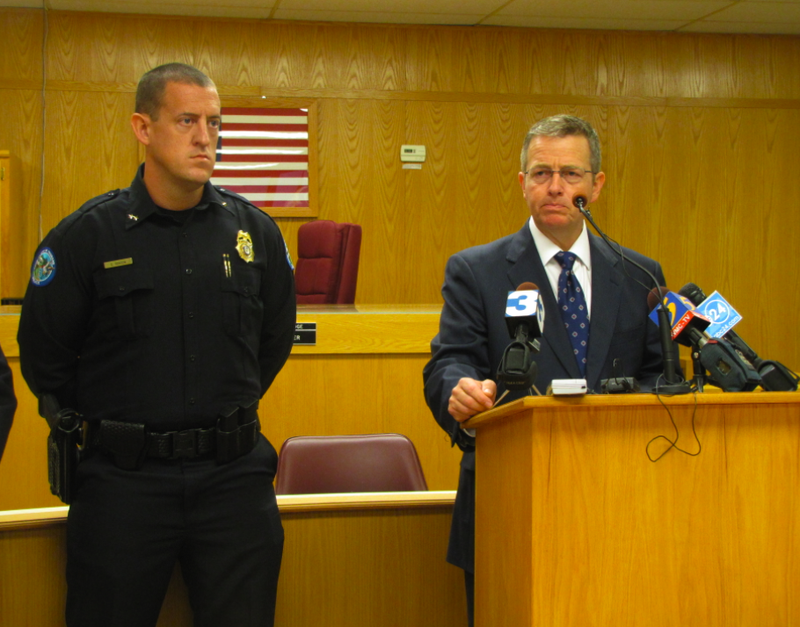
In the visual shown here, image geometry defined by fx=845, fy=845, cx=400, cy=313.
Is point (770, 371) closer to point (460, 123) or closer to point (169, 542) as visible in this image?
point (169, 542)

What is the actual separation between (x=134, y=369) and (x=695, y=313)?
110 cm

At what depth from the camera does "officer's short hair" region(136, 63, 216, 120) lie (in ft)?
6.10

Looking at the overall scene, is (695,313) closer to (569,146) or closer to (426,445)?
(569,146)

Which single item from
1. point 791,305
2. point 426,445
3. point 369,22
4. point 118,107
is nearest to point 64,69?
point 118,107

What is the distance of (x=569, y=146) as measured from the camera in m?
1.82

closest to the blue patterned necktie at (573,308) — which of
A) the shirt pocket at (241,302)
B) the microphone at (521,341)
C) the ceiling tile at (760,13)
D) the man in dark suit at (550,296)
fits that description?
the man in dark suit at (550,296)

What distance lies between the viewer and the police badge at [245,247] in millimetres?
1892

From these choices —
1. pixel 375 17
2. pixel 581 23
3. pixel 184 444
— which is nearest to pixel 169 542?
pixel 184 444

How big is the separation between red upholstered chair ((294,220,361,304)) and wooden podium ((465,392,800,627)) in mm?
3617

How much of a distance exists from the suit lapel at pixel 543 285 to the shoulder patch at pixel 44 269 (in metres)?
0.96

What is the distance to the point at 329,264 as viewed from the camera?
493 cm

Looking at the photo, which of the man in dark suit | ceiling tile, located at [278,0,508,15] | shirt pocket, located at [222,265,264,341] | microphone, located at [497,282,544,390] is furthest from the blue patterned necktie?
ceiling tile, located at [278,0,508,15]

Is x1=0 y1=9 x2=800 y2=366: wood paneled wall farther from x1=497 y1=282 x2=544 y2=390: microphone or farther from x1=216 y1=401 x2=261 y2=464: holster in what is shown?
x1=497 y1=282 x2=544 y2=390: microphone

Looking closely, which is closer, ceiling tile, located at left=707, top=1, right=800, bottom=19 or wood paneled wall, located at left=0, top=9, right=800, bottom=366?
ceiling tile, located at left=707, top=1, right=800, bottom=19
